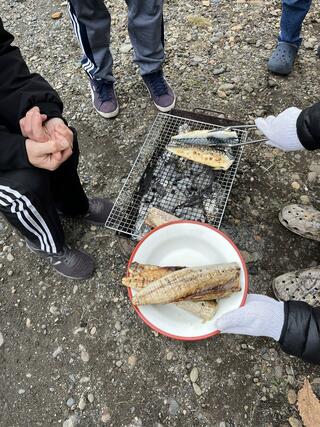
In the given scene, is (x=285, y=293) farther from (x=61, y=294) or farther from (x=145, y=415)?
(x=61, y=294)

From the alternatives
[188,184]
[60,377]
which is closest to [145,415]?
[60,377]

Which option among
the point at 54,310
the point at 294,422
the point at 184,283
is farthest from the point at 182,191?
the point at 294,422

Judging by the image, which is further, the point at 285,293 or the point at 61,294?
the point at 61,294

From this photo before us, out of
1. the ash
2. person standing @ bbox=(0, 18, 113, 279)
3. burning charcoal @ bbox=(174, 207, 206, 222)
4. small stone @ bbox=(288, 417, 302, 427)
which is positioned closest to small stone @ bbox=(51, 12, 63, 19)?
person standing @ bbox=(0, 18, 113, 279)

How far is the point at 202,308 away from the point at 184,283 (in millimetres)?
199

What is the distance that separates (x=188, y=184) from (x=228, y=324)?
126 centimetres

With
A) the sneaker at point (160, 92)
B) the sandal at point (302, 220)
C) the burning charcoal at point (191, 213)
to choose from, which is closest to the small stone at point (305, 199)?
the sandal at point (302, 220)

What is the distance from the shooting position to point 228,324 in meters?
2.08

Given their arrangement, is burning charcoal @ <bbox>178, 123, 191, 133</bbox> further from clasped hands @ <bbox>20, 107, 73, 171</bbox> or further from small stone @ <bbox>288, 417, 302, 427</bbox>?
small stone @ <bbox>288, 417, 302, 427</bbox>

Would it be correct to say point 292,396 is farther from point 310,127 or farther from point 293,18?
point 293,18

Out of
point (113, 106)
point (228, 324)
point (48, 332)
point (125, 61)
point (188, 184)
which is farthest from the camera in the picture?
point (125, 61)

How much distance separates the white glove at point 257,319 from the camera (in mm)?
2074

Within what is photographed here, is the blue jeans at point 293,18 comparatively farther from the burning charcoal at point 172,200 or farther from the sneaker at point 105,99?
the burning charcoal at point 172,200

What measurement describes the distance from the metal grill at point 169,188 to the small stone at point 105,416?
1.18 m
